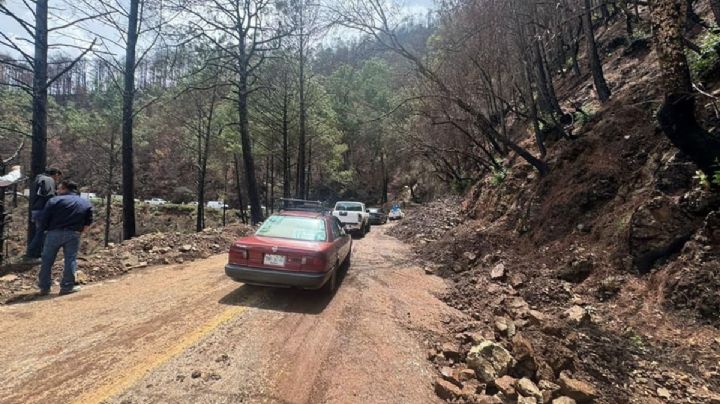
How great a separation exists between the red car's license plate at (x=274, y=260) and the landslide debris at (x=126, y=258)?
147 inches

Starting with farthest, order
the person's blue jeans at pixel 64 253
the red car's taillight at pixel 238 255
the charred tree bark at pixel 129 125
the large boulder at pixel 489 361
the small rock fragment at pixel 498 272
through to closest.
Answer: the charred tree bark at pixel 129 125
the small rock fragment at pixel 498 272
the person's blue jeans at pixel 64 253
the red car's taillight at pixel 238 255
the large boulder at pixel 489 361

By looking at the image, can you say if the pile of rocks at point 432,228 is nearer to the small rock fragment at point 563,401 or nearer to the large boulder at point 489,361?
the large boulder at point 489,361

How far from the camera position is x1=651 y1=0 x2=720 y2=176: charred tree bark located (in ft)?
17.1

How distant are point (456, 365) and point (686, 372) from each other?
2.41m

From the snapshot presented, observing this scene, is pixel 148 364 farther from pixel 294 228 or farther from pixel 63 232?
pixel 63 232

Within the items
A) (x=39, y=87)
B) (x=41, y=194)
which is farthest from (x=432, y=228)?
(x=39, y=87)

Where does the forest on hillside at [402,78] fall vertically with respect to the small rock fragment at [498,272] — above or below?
above

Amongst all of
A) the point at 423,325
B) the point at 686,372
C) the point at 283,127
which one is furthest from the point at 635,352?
the point at 283,127

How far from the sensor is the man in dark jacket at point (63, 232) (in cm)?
589

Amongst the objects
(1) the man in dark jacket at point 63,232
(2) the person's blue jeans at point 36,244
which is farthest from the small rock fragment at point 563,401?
(2) the person's blue jeans at point 36,244

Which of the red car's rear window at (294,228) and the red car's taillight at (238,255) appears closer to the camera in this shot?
the red car's taillight at (238,255)

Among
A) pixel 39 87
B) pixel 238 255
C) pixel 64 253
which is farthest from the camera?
pixel 39 87

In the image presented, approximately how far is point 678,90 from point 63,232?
31.4 ft

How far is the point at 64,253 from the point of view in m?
5.91
